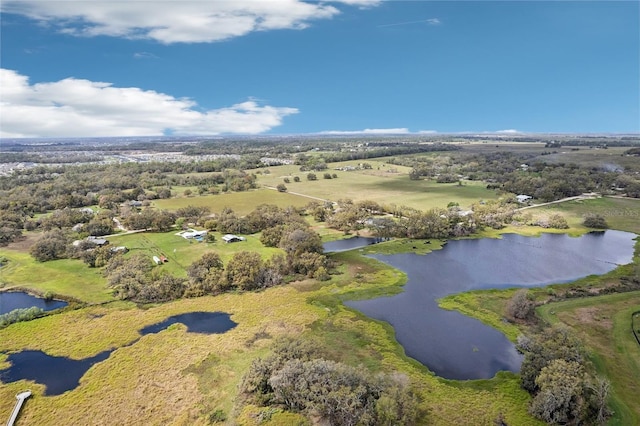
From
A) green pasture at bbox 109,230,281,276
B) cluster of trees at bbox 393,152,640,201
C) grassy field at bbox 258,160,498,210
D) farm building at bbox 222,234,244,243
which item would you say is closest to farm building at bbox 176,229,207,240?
green pasture at bbox 109,230,281,276

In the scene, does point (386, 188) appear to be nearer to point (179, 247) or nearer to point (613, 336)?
point (179, 247)

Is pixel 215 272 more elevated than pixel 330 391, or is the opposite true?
pixel 215 272

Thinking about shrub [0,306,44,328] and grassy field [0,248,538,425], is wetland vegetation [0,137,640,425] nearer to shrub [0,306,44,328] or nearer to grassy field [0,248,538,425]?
grassy field [0,248,538,425]

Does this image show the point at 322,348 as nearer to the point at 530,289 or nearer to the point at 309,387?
the point at 309,387

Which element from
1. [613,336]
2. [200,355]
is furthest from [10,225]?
[613,336]

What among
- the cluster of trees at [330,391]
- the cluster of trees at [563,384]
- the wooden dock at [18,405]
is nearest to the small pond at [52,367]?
the wooden dock at [18,405]
